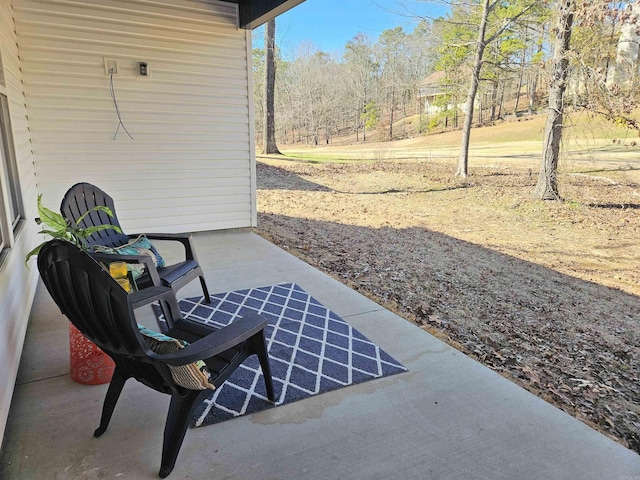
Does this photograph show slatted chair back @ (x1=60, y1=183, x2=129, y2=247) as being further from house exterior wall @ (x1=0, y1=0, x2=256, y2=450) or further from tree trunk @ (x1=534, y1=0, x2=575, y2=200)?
tree trunk @ (x1=534, y1=0, x2=575, y2=200)

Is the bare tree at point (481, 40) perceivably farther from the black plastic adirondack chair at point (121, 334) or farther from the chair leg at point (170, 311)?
the black plastic adirondack chair at point (121, 334)

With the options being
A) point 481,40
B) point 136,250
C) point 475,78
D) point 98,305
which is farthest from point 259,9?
point 475,78

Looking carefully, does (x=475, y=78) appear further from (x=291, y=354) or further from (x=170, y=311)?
(x=170, y=311)

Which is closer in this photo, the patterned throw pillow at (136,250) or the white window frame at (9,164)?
the patterned throw pillow at (136,250)

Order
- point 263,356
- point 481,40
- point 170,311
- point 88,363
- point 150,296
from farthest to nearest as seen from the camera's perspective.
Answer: point 481,40 → point 170,311 → point 150,296 → point 88,363 → point 263,356

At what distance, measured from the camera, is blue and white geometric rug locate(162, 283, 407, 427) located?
2135mm

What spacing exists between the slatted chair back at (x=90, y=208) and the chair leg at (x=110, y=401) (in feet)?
4.97

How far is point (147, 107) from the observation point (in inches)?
194

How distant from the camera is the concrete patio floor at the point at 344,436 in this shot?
1697 millimetres

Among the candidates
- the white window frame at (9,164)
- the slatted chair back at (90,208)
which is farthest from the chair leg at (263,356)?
the white window frame at (9,164)

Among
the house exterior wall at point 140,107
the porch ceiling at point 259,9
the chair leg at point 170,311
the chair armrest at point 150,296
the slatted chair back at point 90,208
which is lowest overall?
the chair leg at point 170,311

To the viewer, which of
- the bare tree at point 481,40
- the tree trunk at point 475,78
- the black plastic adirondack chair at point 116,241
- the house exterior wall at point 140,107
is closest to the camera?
the black plastic adirondack chair at point 116,241

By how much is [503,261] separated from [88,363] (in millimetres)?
5128

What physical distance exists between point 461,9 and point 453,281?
8.96 meters
